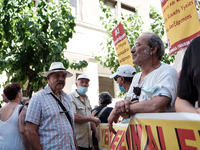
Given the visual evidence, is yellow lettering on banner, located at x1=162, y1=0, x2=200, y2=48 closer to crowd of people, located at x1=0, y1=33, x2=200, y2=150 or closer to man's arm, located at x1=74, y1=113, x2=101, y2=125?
crowd of people, located at x1=0, y1=33, x2=200, y2=150

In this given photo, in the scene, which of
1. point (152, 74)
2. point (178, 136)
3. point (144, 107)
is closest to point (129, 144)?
point (144, 107)

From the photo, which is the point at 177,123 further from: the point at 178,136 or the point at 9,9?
the point at 9,9

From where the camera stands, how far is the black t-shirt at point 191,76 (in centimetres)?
131

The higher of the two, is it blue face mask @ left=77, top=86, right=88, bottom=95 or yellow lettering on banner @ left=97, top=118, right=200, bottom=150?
blue face mask @ left=77, top=86, right=88, bottom=95

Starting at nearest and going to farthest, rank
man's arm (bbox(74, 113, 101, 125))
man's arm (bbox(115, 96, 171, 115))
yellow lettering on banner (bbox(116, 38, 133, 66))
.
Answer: man's arm (bbox(115, 96, 171, 115))
man's arm (bbox(74, 113, 101, 125))
yellow lettering on banner (bbox(116, 38, 133, 66))

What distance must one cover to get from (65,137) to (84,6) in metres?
10.5

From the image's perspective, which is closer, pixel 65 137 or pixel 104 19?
pixel 65 137

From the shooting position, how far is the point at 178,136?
1111mm

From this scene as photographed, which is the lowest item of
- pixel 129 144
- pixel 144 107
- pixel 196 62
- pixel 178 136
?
pixel 129 144

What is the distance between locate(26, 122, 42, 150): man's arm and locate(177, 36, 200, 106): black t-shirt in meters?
1.77

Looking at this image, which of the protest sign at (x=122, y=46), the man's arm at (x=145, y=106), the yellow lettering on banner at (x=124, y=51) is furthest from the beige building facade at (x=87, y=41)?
the man's arm at (x=145, y=106)

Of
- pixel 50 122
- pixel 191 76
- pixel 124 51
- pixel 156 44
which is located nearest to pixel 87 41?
pixel 124 51

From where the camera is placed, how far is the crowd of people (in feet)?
4.62

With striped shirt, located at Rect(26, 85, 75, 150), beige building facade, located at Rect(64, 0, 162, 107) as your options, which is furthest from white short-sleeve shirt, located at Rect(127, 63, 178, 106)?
beige building facade, located at Rect(64, 0, 162, 107)
